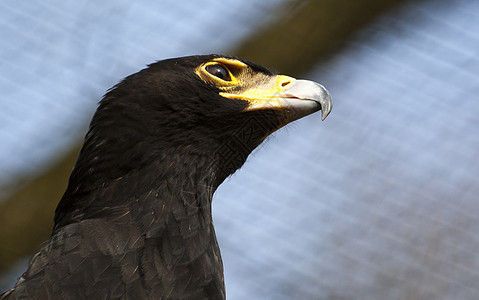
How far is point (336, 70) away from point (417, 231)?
1.48m

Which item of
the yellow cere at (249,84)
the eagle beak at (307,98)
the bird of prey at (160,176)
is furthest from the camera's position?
the yellow cere at (249,84)

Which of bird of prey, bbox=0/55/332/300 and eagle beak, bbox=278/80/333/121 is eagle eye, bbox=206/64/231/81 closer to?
bird of prey, bbox=0/55/332/300

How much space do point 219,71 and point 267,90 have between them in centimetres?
20

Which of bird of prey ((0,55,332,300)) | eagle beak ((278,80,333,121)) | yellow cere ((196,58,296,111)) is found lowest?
bird of prey ((0,55,332,300))

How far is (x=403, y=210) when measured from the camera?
5.09 m

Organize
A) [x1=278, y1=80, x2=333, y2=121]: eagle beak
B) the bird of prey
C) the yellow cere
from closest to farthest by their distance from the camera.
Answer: the bird of prey → [x1=278, y1=80, x2=333, y2=121]: eagle beak → the yellow cere

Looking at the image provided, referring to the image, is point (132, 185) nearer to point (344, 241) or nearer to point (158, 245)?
point (158, 245)

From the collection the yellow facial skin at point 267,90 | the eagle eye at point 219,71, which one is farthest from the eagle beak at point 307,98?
the eagle eye at point 219,71

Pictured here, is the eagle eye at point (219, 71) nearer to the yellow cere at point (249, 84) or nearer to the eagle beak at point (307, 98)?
the yellow cere at point (249, 84)

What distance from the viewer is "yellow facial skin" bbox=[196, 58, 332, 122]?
3.07m

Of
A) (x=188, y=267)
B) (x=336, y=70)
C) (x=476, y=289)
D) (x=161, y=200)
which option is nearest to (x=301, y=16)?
(x=336, y=70)

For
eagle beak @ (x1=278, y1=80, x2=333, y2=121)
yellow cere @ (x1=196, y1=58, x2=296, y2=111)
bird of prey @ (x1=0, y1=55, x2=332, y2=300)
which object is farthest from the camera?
yellow cere @ (x1=196, y1=58, x2=296, y2=111)

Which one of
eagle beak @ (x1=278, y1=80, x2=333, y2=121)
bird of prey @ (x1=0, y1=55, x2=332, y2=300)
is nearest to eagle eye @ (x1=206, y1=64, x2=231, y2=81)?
bird of prey @ (x1=0, y1=55, x2=332, y2=300)

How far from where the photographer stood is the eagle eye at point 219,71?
10.7 feet
